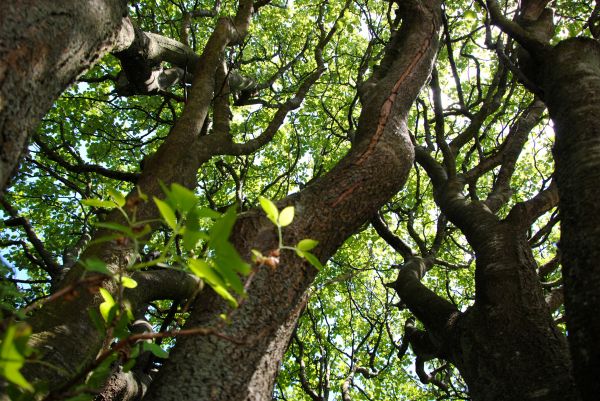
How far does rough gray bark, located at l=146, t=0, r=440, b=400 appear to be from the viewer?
174 centimetres

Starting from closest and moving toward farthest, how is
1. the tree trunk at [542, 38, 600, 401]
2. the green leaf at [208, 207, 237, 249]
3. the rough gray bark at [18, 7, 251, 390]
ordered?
1. the green leaf at [208, 207, 237, 249]
2. the tree trunk at [542, 38, 600, 401]
3. the rough gray bark at [18, 7, 251, 390]

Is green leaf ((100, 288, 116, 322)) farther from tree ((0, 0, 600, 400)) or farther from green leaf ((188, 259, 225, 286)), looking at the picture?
green leaf ((188, 259, 225, 286))

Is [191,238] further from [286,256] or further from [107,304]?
[286,256]

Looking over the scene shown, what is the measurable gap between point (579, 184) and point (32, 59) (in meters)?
2.42

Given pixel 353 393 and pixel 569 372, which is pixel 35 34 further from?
pixel 353 393

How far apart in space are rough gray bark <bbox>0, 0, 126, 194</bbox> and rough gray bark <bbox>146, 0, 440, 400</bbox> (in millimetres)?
910

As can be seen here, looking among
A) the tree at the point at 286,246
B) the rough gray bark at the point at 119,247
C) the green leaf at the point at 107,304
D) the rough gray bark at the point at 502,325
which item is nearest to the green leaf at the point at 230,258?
the tree at the point at 286,246

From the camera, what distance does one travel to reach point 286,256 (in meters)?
2.09

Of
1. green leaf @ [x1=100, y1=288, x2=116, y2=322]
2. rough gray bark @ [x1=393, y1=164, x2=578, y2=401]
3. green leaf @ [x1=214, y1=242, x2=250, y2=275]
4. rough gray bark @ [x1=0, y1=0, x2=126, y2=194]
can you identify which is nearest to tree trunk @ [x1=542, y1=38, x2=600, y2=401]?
rough gray bark @ [x1=393, y1=164, x2=578, y2=401]

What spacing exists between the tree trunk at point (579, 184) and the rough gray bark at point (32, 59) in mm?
2012

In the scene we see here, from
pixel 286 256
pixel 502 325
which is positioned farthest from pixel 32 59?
pixel 502 325

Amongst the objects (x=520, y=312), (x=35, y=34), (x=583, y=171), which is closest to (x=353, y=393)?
(x=520, y=312)

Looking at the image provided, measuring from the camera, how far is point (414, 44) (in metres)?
3.53

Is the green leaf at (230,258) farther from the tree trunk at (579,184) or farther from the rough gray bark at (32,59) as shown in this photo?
the tree trunk at (579,184)
